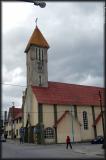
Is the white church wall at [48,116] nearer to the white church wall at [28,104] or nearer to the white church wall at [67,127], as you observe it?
the white church wall at [67,127]

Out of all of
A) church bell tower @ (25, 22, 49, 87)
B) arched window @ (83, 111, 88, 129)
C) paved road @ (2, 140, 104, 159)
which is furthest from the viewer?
church bell tower @ (25, 22, 49, 87)

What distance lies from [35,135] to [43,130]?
2.76m

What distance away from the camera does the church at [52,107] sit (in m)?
50.8

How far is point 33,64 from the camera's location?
57469mm

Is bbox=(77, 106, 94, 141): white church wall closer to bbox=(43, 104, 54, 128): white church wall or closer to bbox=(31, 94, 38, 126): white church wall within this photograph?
bbox=(43, 104, 54, 128): white church wall

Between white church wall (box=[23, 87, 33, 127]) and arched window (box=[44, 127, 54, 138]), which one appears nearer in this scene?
arched window (box=[44, 127, 54, 138])

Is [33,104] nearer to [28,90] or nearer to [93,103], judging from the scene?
[28,90]

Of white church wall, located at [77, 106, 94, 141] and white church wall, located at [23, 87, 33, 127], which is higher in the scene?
white church wall, located at [23, 87, 33, 127]

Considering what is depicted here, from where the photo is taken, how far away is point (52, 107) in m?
52.3

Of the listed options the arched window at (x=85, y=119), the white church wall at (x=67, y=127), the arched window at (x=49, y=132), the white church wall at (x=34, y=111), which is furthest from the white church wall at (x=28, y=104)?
the arched window at (x=85, y=119)

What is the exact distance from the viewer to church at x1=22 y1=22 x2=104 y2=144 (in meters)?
50.8

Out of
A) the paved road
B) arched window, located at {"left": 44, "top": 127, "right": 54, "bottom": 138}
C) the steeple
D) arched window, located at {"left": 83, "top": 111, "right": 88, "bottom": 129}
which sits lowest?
the paved road

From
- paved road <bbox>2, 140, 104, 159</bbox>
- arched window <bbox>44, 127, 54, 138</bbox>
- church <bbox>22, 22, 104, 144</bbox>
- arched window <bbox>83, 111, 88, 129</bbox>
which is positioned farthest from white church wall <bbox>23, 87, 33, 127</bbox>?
paved road <bbox>2, 140, 104, 159</bbox>

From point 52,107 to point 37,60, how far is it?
36.8 ft
